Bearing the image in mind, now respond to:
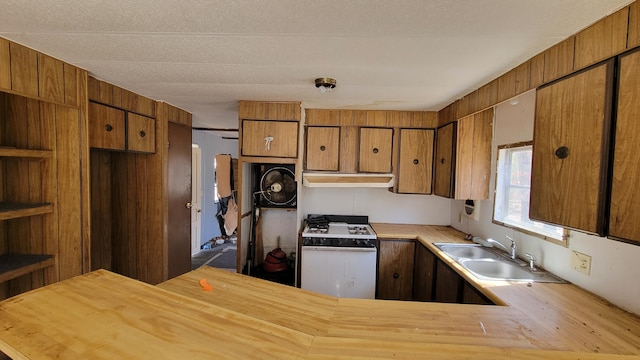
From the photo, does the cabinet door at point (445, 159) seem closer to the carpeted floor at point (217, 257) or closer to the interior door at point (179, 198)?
the interior door at point (179, 198)

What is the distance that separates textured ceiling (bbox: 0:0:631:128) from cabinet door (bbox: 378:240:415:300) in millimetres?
1595

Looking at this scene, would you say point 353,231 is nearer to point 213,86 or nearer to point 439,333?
point 439,333

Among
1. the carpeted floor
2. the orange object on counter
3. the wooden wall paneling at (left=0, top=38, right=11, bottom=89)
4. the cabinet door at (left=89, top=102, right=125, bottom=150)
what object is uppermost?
the wooden wall paneling at (left=0, top=38, right=11, bottom=89)

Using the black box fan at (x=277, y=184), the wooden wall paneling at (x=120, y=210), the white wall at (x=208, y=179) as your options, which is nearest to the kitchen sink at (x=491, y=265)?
the black box fan at (x=277, y=184)

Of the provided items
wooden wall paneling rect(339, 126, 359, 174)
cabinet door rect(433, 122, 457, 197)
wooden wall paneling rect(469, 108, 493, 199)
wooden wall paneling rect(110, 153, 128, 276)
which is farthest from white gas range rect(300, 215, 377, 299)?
wooden wall paneling rect(110, 153, 128, 276)

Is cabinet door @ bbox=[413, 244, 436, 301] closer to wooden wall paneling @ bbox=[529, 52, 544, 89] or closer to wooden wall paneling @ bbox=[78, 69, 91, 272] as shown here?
wooden wall paneling @ bbox=[529, 52, 544, 89]

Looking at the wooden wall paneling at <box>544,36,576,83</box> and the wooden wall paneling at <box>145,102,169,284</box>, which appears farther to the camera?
the wooden wall paneling at <box>145,102,169,284</box>

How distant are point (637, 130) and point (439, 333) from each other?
1003mm

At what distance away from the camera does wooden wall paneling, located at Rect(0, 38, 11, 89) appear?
1271 millimetres

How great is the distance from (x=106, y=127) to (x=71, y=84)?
46 cm

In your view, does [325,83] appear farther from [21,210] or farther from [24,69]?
[21,210]

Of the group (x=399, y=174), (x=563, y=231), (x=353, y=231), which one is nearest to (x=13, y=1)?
(x=353, y=231)

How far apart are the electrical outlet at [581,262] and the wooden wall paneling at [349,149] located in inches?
71.5

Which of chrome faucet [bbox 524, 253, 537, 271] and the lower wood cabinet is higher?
chrome faucet [bbox 524, 253, 537, 271]
